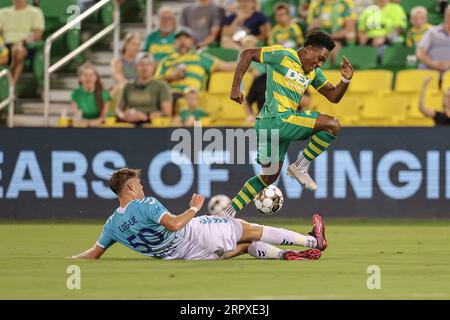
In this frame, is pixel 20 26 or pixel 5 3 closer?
pixel 20 26

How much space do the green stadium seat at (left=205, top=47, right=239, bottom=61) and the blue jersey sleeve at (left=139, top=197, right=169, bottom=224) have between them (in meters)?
Result: 9.15

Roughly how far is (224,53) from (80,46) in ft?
8.06

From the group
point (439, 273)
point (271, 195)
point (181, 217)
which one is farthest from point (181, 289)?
point (271, 195)

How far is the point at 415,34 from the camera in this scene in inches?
829

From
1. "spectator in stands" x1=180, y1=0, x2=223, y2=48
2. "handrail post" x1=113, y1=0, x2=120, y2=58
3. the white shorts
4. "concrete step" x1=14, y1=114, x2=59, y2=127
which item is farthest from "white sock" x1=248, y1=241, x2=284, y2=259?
"handrail post" x1=113, y1=0, x2=120, y2=58

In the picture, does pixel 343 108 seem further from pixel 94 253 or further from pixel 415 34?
pixel 94 253

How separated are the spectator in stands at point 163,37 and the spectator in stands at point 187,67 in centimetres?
29

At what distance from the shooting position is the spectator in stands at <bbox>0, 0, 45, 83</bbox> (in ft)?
69.5

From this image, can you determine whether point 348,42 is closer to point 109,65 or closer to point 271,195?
point 109,65

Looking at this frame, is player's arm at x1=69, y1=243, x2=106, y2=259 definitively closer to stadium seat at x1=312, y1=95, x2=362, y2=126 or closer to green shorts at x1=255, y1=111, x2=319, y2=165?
green shorts at x1=255, y1=111, x2=319, y2=165

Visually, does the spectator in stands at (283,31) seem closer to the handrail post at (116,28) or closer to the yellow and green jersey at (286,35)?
the yellow and green jersey at (286,35)

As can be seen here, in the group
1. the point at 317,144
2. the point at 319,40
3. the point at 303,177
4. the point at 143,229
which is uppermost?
the point at 319,40

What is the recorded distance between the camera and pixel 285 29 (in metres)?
20.9

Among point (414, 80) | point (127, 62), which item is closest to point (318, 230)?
point (414, 80)
